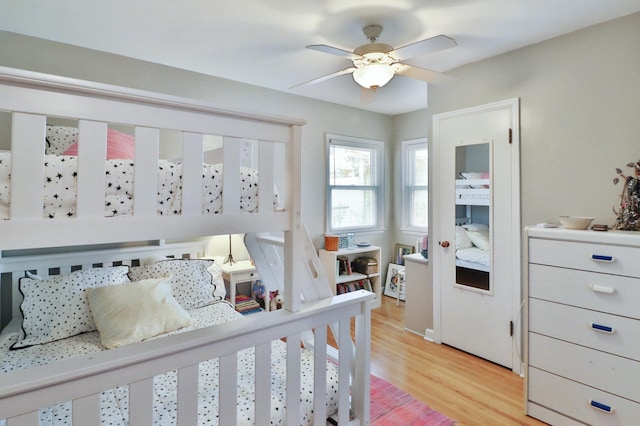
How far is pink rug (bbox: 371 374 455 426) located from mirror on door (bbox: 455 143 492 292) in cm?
109

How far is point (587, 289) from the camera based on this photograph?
1.84 m

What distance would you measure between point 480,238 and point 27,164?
2.86m

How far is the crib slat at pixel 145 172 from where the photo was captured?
0.99 metres

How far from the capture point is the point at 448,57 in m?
2.68

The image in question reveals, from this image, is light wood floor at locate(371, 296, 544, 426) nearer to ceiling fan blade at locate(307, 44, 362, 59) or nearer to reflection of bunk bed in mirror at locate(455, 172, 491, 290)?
reflection of bunk bed in mirror at locate(455, 172, 491, 290)

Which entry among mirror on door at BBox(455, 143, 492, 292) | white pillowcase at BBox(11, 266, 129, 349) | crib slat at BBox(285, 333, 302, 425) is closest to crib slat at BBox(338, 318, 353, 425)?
crib slat at BBox(285, 333, 302, 425)

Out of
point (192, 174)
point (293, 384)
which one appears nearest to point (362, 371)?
point (293, 384)

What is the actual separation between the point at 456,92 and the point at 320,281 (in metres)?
2.29

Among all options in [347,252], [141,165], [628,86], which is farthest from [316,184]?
[141,165]

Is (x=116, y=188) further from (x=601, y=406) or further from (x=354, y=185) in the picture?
(x=354, y=185)

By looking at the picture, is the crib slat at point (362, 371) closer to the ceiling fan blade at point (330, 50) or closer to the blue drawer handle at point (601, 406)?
the blue drawer handle at point (601, 406)

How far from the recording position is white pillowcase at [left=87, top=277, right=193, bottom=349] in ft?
6.20

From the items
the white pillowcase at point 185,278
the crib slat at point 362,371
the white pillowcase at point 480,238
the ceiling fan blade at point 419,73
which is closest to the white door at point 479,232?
the white pillowcase at point 480,238

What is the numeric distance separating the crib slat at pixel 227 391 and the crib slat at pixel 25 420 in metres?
0.46
